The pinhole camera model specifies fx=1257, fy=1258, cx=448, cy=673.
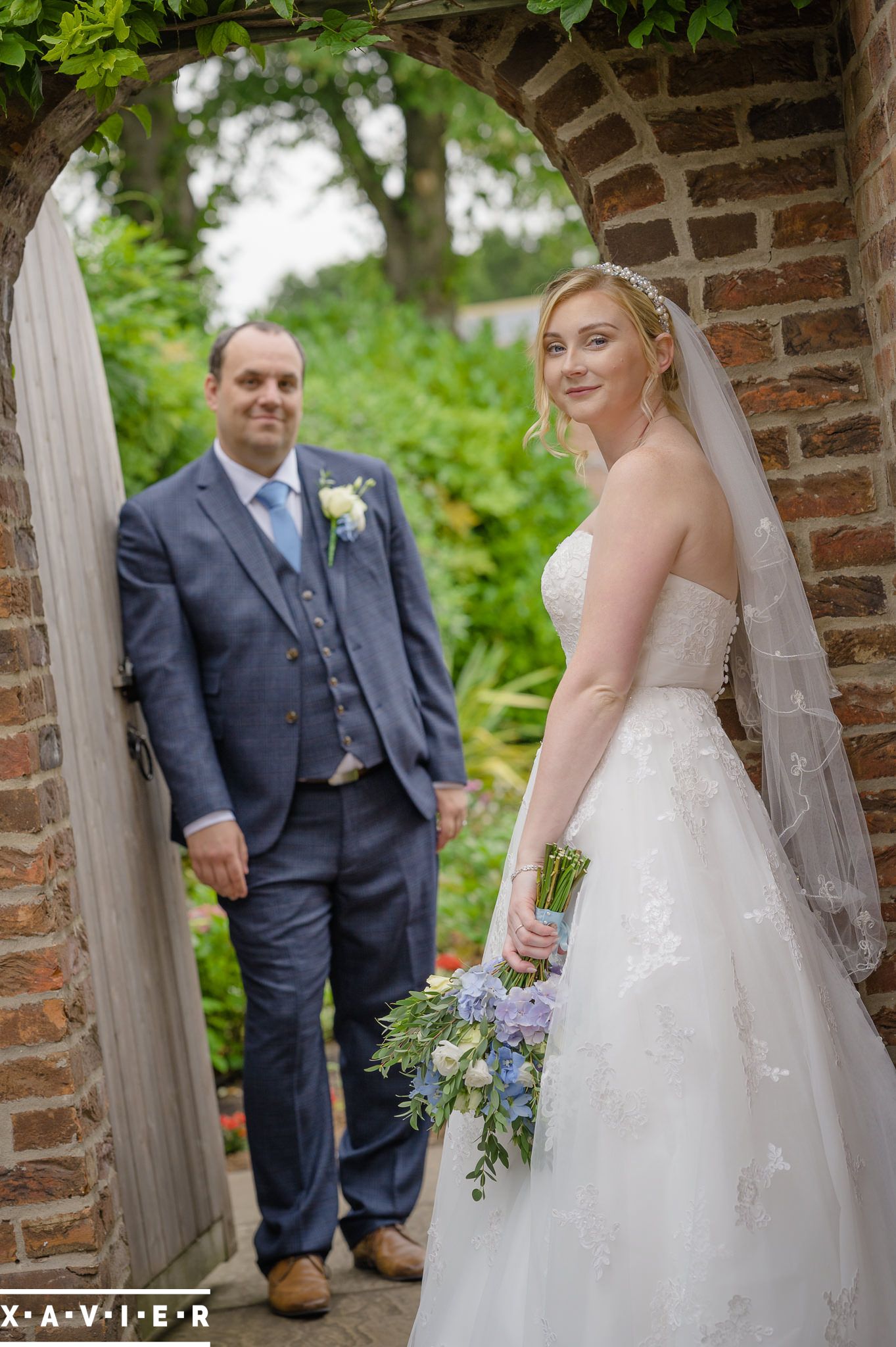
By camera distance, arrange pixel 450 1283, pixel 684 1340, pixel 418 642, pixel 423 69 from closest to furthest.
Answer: pixel 684 1340, pixel 450 1283, pixel 418 642, pixel 423 69

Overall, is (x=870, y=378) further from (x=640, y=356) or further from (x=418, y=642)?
(x=418, y=642)

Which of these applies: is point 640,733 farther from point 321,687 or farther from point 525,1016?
point 321,687

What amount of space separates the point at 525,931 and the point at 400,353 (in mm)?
5948

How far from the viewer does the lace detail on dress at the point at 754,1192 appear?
6.43 feet

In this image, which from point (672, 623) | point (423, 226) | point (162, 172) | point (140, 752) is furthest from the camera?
point (423, 226)

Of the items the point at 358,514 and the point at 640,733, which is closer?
the point at 640,733

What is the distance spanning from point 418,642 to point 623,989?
163cm

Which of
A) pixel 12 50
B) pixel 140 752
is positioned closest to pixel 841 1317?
pixel 140 752

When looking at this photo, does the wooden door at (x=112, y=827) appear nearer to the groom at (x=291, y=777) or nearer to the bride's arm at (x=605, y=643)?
the groom at (x=291, y=777)

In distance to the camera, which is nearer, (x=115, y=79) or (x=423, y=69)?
(x=115, y=79)

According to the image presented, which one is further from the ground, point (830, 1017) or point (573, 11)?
point (573, 11)

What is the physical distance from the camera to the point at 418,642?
11.6 feet

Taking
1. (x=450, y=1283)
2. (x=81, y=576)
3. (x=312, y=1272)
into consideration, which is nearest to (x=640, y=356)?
(x=81, y=576)

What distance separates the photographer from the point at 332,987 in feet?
11.2
